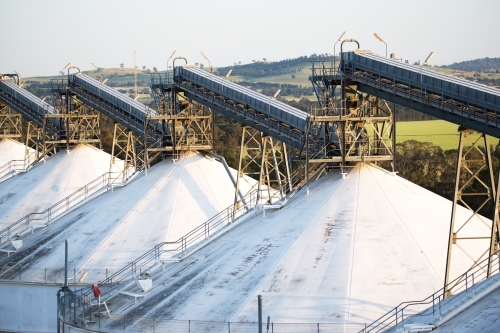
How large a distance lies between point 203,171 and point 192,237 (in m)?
7.86

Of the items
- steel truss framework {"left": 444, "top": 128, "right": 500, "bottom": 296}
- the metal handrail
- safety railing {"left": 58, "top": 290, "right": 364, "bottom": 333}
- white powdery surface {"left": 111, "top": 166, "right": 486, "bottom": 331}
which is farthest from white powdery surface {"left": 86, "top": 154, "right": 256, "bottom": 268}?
steel truss framework {"left": 444, "top": 128, "right": 500, "bottom": 296}

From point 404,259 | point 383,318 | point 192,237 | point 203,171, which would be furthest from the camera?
point 203,171

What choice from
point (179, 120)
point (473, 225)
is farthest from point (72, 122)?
point (473, 225)

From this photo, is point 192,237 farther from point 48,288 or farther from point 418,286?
point 418,286

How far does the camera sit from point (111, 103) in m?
88.6

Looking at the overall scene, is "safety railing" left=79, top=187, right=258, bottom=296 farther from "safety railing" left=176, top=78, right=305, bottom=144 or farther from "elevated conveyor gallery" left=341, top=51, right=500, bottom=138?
"elevated conveyor gallery" left=341, top=51, right=500, bottom=138

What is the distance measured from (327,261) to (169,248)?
1803 centimetres

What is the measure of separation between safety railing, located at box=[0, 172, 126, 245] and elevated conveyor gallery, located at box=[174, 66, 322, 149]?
10294 millimetres

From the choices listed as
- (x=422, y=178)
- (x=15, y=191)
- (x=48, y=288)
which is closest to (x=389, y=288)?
(x=48, y=288)

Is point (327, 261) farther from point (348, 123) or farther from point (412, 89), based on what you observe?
point (348, 123)

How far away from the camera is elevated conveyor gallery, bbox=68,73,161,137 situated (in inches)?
3334

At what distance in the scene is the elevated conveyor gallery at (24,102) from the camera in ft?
341

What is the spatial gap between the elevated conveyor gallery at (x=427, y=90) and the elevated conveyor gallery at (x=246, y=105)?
177 inches

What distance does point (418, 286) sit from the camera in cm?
4856
